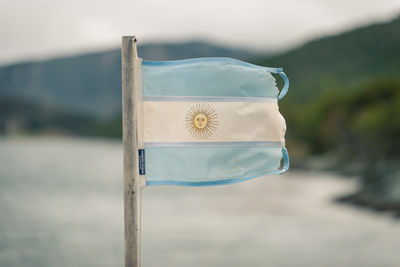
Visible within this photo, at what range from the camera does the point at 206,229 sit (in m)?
36.6

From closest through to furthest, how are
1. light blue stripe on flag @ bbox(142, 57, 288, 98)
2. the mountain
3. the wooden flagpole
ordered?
1. the wooden flagpole
2. light blue stripe on flag @ bbox(142, 57, 288, 98)
3. the mountain

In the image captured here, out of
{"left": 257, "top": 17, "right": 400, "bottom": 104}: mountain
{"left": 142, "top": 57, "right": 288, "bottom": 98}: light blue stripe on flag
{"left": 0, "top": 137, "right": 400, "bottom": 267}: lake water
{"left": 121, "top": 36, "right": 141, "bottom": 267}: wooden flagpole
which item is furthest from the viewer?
{"left": 257, "top": 17, "right": 400, "bottom": 104}: mountain

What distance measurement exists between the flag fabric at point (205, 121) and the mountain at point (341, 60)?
4958 inches

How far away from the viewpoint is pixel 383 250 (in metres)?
28.2

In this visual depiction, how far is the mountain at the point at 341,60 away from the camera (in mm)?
137875

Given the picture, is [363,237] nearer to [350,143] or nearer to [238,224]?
[238,224]

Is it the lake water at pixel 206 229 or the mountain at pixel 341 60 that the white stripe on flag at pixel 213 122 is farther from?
the mountain at pixel 341 60

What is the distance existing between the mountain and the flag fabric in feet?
413

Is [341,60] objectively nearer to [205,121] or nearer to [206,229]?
[206,229]

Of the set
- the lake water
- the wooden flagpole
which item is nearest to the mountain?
the lake water

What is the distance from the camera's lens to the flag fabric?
505 centimetres

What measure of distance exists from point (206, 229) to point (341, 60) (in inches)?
4999

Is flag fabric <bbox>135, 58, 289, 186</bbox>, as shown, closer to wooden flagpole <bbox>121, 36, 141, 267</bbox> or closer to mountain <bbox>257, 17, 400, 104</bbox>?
Result: wooden flagpole <bbox>121, 36, 141, 267</bbox>

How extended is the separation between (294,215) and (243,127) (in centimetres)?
3749
